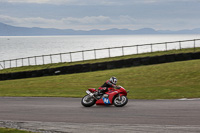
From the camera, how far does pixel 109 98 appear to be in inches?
562

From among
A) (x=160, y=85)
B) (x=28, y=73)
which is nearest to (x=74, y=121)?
(x=160, y=85)

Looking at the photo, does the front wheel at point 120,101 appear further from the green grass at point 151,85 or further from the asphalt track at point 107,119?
the green grass at point 151,85

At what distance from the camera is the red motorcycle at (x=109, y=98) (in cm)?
1406

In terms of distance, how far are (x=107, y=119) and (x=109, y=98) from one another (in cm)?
283

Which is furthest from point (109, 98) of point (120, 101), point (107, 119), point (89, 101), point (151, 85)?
point (151, 85)

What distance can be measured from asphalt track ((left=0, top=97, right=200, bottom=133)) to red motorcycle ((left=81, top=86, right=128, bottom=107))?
278 millimetres

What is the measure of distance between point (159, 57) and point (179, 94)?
1748 cm

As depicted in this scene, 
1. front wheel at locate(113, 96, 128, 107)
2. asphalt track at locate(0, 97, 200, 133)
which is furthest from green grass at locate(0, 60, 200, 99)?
asphalt track at locate(0, 97, 200, 133)

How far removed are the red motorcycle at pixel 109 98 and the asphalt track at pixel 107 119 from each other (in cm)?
28

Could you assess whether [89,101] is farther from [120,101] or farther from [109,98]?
[120,101]

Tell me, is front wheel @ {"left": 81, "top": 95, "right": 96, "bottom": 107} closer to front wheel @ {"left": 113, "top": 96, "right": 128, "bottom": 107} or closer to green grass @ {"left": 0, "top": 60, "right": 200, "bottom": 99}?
front wheel @ {"left": 113, "top": 96, "right": 128, "bottom": 107}

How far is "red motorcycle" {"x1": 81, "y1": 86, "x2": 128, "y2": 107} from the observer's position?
14.1 m

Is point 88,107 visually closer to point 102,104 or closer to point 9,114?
point 102,104

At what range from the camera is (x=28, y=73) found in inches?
1558
